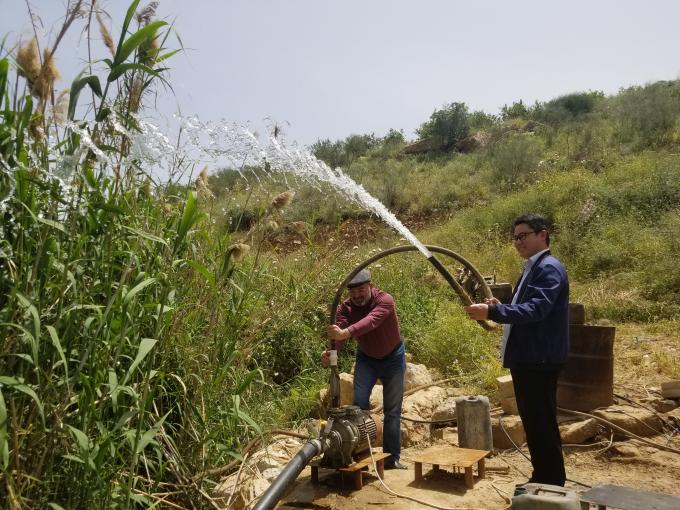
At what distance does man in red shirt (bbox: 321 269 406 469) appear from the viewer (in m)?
4.75

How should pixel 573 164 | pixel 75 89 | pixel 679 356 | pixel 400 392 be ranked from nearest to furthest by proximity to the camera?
1. pixel 75 89
2. pixel 400 392
3. pixel 679 356
4. pixel 573 164

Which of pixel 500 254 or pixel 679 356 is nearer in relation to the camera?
pixel 679 356

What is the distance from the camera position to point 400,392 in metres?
4.83

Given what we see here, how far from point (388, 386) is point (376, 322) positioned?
0.57m

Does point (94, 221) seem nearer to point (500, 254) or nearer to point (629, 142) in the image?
point (500, 254)

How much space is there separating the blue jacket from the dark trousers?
0.08m

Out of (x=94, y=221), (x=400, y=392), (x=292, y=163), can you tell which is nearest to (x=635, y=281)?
(x=400, y=392)

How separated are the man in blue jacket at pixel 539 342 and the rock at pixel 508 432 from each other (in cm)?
145

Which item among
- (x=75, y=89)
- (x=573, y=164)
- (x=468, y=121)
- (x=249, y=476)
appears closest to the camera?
(x=75, y=89)

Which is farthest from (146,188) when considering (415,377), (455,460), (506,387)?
(415,377)

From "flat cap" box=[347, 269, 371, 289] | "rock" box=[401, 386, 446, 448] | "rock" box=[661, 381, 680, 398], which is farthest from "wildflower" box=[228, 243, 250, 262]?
"rock" box=[661, 381, 680, 398]

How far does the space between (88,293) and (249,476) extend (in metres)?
1.60

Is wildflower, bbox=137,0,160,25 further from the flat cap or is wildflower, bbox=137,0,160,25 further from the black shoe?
the black shoe

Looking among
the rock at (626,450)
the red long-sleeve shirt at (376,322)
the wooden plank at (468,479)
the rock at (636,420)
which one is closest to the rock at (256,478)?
the red long-sleeve shirt at (376,322)
